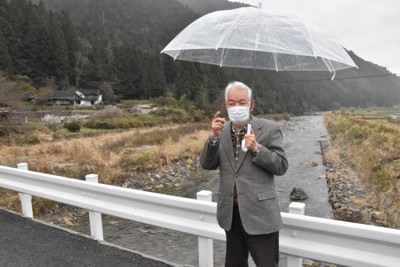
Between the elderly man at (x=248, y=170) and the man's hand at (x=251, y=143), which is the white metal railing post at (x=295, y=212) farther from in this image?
the man's hand at (x=251, y=143)

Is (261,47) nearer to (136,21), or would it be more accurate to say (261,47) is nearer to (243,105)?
(243,105)

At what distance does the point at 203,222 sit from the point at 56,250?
1.78m

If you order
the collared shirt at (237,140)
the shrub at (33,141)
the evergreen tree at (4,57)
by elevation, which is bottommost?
the shrub at (33,141)

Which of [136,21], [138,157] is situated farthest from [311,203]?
[136,21]

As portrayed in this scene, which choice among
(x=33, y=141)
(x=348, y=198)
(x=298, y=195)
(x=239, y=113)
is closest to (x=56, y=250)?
→ (x=239, y=113)

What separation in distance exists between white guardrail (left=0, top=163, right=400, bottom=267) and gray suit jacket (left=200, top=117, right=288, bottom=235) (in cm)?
44

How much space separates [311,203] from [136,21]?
348 feet

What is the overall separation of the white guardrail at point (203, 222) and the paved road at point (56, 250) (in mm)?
327

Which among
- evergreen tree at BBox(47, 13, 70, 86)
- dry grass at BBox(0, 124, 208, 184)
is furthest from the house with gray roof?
dry grass at BBox(0, 124, 208, 184)

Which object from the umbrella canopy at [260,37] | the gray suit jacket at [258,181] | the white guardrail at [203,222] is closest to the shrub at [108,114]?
the white guardrail at [203,222]

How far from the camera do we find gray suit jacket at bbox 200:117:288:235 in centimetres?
227

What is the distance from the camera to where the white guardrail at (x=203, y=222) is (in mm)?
2314

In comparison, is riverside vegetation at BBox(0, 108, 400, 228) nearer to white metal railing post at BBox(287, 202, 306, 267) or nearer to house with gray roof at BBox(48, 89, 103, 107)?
white metal railing post at BBox(287, 202, 306, 267)

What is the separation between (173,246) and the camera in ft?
22.7
